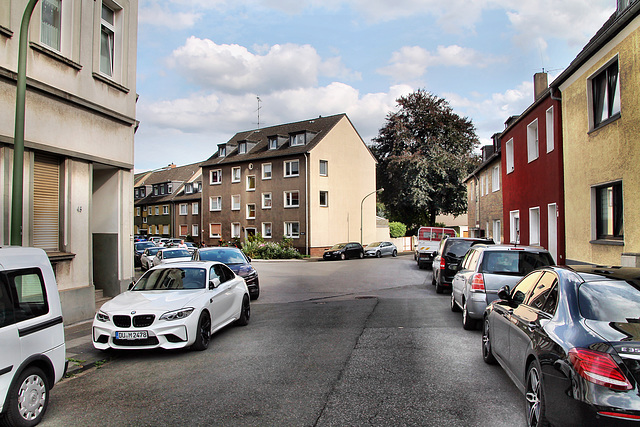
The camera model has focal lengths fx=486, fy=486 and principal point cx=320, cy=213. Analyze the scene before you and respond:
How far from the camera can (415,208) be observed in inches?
1903

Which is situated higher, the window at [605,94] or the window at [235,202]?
the window at [605,94]

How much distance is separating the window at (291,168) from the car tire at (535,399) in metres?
38.7

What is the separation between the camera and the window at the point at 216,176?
48669 mm

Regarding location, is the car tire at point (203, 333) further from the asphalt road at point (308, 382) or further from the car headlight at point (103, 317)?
the car headlight at point (103, 317)

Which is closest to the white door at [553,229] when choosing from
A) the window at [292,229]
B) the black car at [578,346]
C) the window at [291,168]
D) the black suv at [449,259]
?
the black suv at [449,259]

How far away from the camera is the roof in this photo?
43.3 m

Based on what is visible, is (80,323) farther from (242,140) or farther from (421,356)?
(242,140)

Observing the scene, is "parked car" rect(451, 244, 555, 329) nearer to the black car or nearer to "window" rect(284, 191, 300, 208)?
the black car

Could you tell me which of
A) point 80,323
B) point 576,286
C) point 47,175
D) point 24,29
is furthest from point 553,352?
point 47,175

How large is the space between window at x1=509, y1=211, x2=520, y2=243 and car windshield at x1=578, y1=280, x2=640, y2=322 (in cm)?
1755

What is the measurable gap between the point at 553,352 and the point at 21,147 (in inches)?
280

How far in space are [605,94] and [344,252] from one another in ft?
92.7

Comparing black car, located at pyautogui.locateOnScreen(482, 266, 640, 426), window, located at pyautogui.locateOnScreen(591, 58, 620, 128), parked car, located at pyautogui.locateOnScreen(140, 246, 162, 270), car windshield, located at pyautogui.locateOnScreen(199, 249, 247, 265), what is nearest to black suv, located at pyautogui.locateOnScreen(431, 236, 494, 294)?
window, located at pyautogui.locateOnScreen(591, 58, 620, 128)

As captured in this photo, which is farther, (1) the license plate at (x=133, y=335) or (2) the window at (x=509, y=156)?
(2) the window at (x=509, y=156)
